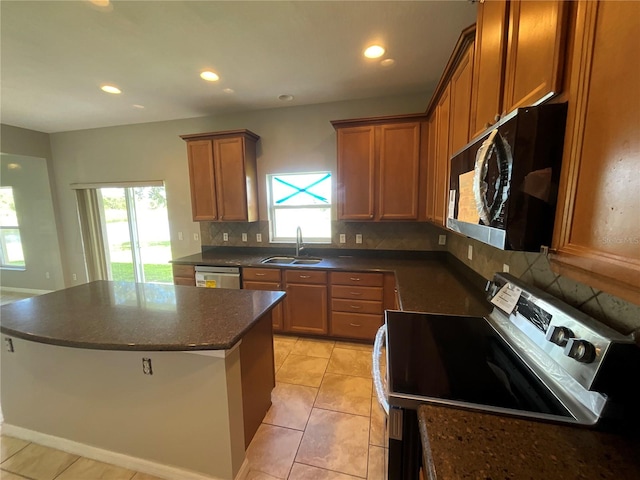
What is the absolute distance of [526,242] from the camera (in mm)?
745

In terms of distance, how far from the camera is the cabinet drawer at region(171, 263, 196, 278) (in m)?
3.20

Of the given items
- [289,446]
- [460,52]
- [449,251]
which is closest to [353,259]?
[449,251]

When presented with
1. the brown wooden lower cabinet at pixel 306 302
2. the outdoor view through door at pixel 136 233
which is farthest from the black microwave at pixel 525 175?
the outdoor view through door at pixel 136 233

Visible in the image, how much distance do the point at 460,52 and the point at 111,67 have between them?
2.98 meters

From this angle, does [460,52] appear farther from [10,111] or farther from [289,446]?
[10,111]

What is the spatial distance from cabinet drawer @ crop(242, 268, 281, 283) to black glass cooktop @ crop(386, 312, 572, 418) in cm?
180

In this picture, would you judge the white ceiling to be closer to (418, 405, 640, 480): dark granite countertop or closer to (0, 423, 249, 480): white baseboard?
(418, 405, 640, 480): dark granite countertop

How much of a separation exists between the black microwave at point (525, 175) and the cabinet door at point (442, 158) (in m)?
1.09

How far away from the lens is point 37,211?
4469 millimetres

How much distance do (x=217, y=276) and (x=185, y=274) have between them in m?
0.49

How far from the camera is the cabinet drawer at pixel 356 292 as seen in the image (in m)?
2.69

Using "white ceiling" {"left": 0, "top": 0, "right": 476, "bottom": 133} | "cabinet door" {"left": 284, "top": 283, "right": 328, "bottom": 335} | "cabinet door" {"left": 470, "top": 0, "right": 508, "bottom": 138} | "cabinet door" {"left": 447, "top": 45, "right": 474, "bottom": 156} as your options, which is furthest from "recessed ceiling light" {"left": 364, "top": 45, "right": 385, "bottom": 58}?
"cabinet door" {"left": 284, "top": 283, "right": 328, "bottom": 335}

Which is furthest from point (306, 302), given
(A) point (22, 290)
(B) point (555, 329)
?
(A) point (22, 290)

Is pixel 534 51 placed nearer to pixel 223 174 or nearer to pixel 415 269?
pixel 415 269
